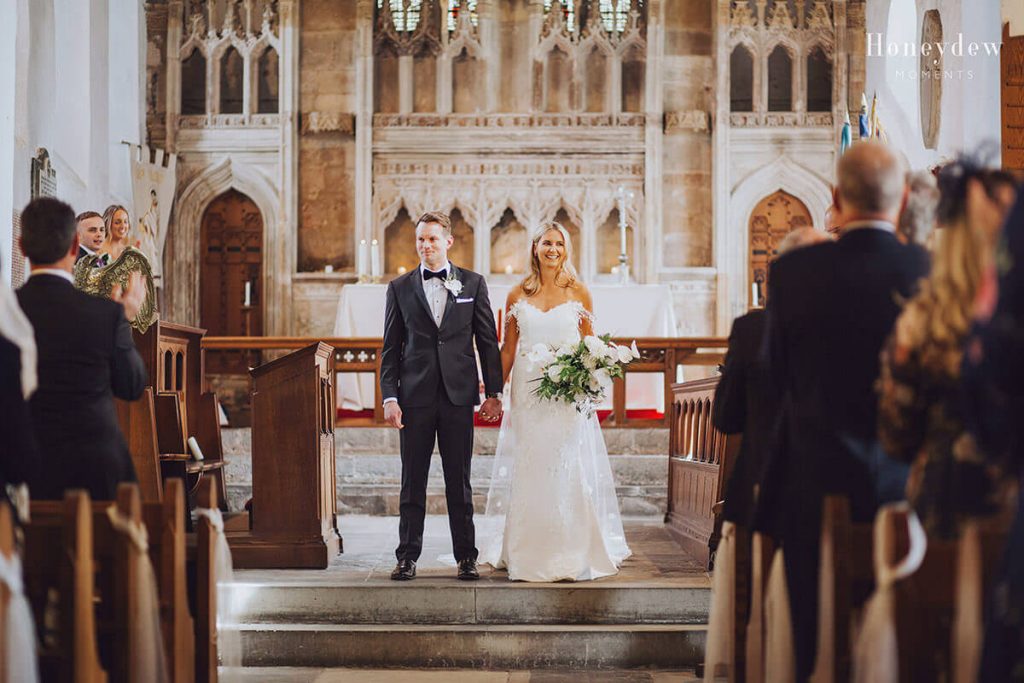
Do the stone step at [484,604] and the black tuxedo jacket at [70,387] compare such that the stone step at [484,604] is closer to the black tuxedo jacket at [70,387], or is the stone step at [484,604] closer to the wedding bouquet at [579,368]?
the wedding bouquet at [579,368]

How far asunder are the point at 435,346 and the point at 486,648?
139 centimetres

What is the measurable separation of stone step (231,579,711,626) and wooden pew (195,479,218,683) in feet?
5.58

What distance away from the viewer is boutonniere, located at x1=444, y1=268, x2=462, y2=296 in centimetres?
523

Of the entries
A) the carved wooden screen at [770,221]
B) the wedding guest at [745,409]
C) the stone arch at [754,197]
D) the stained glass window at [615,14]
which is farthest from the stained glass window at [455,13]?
the wedding guest at [745,409]

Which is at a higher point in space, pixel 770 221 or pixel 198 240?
pixel 770 221

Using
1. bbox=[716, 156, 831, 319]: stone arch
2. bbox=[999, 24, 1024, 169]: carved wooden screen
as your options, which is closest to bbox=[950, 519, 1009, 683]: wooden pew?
bbox=[999, 24, 1024, 169]: carved wooden screen

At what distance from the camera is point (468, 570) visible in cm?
530

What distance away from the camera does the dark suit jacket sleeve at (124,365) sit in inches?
133

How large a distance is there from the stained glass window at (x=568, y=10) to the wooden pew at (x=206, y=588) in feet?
34.1

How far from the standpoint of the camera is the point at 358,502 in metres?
7.86

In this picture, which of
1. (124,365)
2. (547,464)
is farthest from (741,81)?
(124,365)

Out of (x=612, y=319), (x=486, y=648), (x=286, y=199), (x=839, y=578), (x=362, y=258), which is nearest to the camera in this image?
(x=839, y=578)

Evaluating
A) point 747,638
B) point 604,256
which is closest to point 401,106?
point 604,256

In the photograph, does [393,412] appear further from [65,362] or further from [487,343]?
[65,362]
